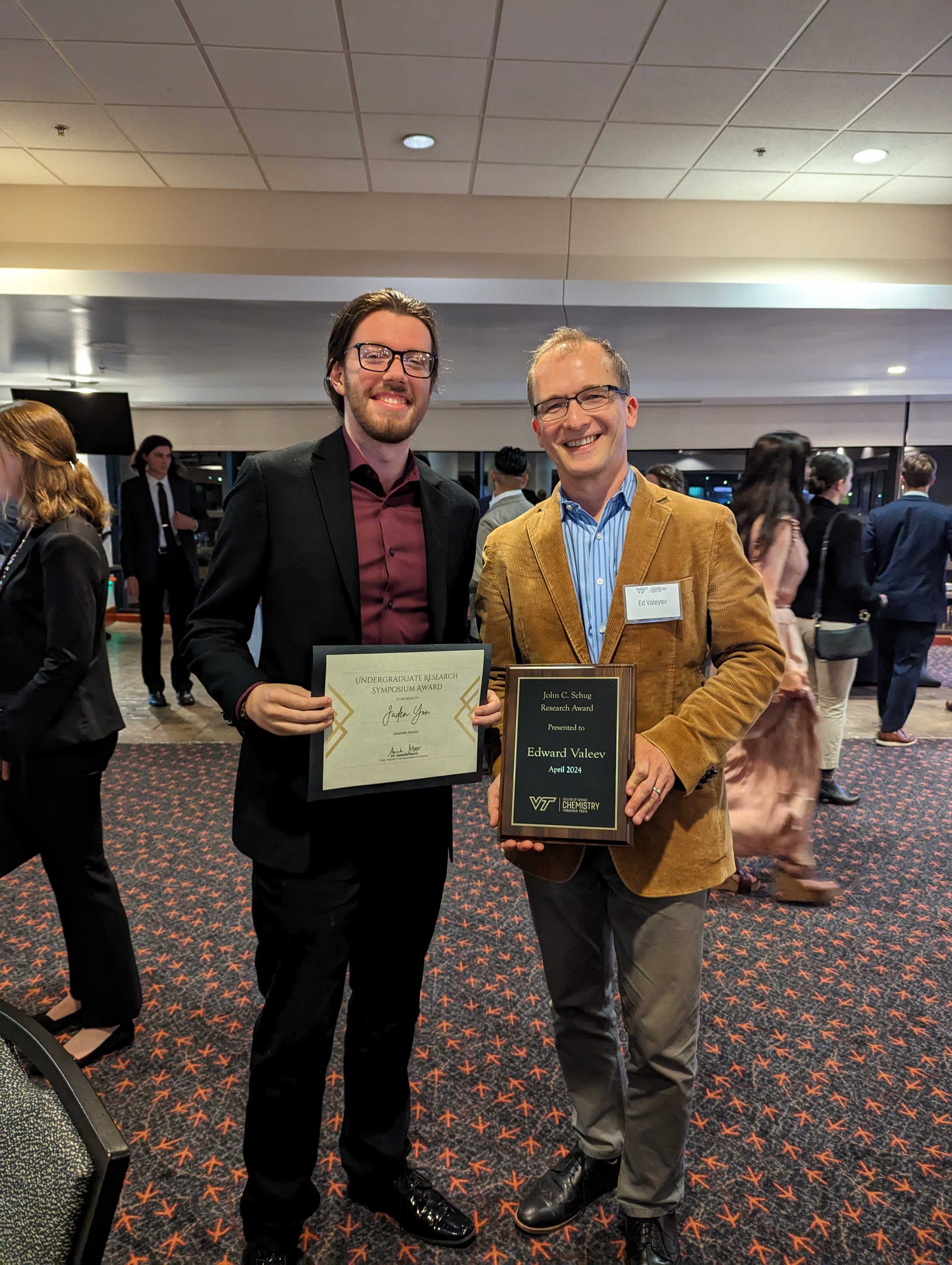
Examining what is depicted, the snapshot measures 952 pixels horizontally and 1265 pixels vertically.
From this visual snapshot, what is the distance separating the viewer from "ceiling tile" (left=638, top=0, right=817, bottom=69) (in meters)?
3.03

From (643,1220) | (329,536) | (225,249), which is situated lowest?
(643,1220)

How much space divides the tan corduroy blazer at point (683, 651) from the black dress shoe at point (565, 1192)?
2.43 feet

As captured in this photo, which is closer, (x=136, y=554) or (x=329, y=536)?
(x=329, y=536)

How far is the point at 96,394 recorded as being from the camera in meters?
7.76

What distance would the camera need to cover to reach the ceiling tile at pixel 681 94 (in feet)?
11.4

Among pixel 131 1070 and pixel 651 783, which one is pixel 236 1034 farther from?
pixel 651 783

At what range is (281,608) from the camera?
4.53 ft

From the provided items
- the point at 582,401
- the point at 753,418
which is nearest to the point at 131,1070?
the point at 582,401

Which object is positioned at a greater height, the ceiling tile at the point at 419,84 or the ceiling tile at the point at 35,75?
the ceiling tile at the point at 419,84

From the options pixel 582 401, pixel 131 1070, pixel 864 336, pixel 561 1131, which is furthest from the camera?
pixel 864 336

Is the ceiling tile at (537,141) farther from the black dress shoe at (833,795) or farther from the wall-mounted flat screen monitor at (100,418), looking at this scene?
the wall-mounted flat screen monitor at (100,418)

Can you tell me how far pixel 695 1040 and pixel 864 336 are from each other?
6.96 metres

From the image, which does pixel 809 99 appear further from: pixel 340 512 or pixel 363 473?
pixel 340 512

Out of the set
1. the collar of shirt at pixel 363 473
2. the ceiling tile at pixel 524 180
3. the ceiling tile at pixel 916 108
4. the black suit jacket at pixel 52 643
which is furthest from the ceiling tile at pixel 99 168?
the collar of shirt at pixel 363 473
